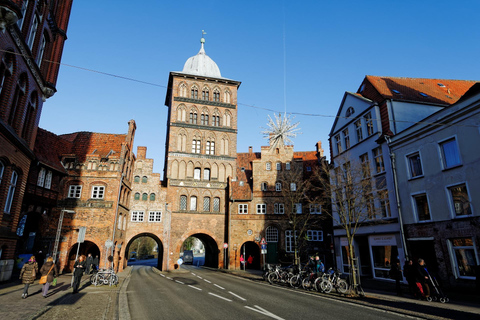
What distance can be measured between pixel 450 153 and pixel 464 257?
574 cm

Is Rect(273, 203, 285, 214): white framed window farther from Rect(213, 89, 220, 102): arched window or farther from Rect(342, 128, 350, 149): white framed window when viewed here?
Rect(213, 89, 220, 102): arched window

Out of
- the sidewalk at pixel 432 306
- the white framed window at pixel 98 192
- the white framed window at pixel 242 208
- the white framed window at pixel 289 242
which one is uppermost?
the white framed window at pixel 98 192

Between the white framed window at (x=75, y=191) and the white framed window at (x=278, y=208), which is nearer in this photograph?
the white framed window at (x=75, y=191)

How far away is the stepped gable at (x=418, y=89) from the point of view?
2352cm

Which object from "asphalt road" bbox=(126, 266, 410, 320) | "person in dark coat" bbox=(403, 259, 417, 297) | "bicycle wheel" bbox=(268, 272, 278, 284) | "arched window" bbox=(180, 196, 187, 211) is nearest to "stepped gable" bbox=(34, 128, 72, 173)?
"arched window" bbox=(180, 196, 187, 211)

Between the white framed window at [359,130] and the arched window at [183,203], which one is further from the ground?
the white framed window at [359,130]

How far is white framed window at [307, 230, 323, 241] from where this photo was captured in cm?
3588

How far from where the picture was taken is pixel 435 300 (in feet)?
41.9

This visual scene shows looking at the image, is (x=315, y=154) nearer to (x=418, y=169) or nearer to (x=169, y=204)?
(x=169, y=204)

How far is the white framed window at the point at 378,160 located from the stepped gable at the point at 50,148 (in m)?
27.7

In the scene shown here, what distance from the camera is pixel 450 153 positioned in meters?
16.8

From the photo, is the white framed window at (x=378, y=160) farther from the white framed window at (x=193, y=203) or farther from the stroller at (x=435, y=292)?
the white framed window at (x=193, y=203)

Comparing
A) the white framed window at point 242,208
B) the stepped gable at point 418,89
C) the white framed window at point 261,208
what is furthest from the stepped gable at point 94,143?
the stepped gable at point 418,89

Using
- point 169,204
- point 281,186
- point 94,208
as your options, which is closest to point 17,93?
point 94,208
